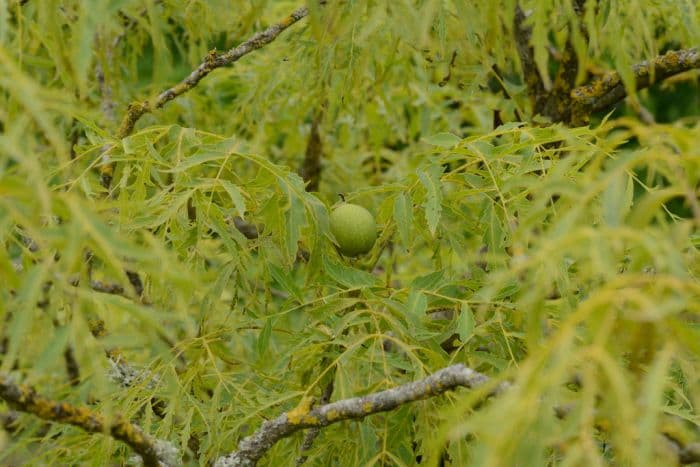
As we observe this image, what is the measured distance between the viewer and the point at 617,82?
1.57 meters

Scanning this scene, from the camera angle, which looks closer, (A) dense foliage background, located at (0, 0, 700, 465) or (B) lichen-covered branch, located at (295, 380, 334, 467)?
(A) dense foliage background, located at (0, 0, 700, 465)

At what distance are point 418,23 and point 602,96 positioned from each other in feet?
3.22

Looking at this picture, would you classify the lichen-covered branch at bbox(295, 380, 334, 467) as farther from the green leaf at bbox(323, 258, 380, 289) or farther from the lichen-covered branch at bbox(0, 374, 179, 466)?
the lichen-covered branch at bbox(0, 374, 179, 466)

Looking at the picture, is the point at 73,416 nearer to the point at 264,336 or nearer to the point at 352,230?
the point at 264,336

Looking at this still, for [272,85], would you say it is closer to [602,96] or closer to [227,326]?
[602,96]

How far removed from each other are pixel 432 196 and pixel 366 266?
0.89ft

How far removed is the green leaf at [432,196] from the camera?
102 centimetres

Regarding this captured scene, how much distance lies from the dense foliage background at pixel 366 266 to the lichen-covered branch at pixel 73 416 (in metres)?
0.02

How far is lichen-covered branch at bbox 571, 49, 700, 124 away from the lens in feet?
4.83

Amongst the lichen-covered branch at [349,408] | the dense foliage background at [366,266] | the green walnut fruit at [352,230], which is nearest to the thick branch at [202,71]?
the dense foliage background at [366,266]

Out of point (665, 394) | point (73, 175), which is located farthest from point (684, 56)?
point (73, 175)

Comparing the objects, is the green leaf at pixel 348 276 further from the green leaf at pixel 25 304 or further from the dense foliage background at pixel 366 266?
the green leaf at pixel 25 304

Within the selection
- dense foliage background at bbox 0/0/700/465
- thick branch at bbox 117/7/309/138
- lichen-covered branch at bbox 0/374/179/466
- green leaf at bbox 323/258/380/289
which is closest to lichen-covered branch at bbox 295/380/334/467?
dense foliage background at bbox 0/0/700/465

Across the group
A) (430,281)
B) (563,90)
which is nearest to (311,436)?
(430,281)
